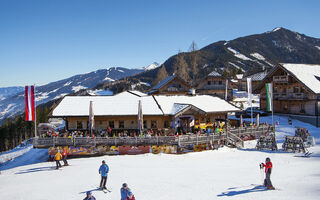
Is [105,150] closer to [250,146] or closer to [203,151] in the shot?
[203,151]

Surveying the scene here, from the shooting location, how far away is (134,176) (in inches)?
623

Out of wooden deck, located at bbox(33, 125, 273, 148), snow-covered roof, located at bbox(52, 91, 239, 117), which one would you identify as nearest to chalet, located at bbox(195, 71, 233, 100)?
snow-covered roof, located at bbox(52, 91, 239, 117)

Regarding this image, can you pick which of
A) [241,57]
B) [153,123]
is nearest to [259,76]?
[153,123]

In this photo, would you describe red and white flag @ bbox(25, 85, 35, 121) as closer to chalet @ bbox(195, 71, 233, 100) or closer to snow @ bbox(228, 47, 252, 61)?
chalet @ bbox(195, 71, 233, 100)

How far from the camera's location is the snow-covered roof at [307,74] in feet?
115

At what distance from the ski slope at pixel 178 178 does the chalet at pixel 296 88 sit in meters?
15.8

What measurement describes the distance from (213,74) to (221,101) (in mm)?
27479

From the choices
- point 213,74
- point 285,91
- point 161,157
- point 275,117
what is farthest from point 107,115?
point 213,74

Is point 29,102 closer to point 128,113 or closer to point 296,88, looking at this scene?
point 128,113

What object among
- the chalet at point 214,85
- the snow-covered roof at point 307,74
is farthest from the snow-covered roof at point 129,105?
the chalet at point 214,85

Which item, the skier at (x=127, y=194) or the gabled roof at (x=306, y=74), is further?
the gabled roof at (x=306, y=74)

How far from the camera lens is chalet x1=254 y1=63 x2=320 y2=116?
1378 inches

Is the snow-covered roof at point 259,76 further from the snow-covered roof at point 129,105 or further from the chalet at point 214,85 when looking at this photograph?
the snow-covered roof at point 129,105

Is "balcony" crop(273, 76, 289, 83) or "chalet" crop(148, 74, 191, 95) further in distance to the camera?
"chalet" crop(148, 74, 191, 95)
